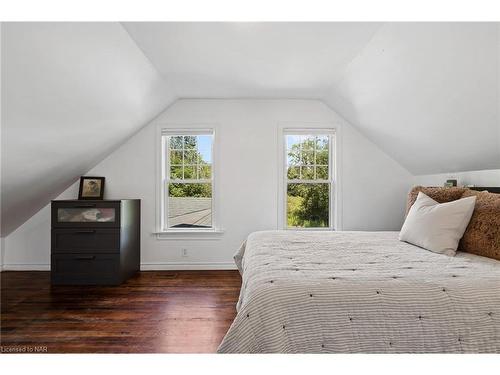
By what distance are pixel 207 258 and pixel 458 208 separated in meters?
2.92

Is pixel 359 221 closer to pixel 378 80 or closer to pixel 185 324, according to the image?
pixel 378 80

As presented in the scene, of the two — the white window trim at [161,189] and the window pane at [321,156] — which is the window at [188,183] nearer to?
the white window trim at [161,189]

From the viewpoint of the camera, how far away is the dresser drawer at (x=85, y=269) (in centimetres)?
343

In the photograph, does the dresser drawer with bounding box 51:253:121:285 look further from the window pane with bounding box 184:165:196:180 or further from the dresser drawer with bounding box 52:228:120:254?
the window pane with bounding box 184:165:196:180

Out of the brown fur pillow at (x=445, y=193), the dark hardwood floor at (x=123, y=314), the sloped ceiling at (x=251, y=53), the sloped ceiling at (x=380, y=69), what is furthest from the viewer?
the brown fur pillow at (x=445, y=193)

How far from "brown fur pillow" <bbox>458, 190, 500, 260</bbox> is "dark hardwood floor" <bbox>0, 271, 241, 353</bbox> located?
1.82 metres

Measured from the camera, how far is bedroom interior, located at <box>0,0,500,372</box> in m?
1.33

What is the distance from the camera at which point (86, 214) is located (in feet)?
11.5

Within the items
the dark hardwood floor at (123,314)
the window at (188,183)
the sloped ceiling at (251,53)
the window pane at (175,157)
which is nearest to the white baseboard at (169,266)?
the dark hardwood floor at (123,314)

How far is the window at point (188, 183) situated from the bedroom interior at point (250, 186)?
0.07 feet

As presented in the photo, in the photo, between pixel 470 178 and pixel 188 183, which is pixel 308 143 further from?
pixel 470 178

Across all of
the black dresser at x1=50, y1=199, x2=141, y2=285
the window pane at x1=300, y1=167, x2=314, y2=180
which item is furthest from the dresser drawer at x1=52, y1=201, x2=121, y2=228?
the window pane at x1=300, y1=167, x2=314, y2=180

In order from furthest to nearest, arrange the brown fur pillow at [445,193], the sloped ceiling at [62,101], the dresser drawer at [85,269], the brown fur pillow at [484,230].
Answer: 1. the dresser drawer at [85,269]
2. the brown fur pillow at [445,193]
3. the brown fur pillow at [484,230]
4. the sloped ceiling at [62,101]

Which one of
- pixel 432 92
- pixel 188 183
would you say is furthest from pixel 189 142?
pixel 432 92
